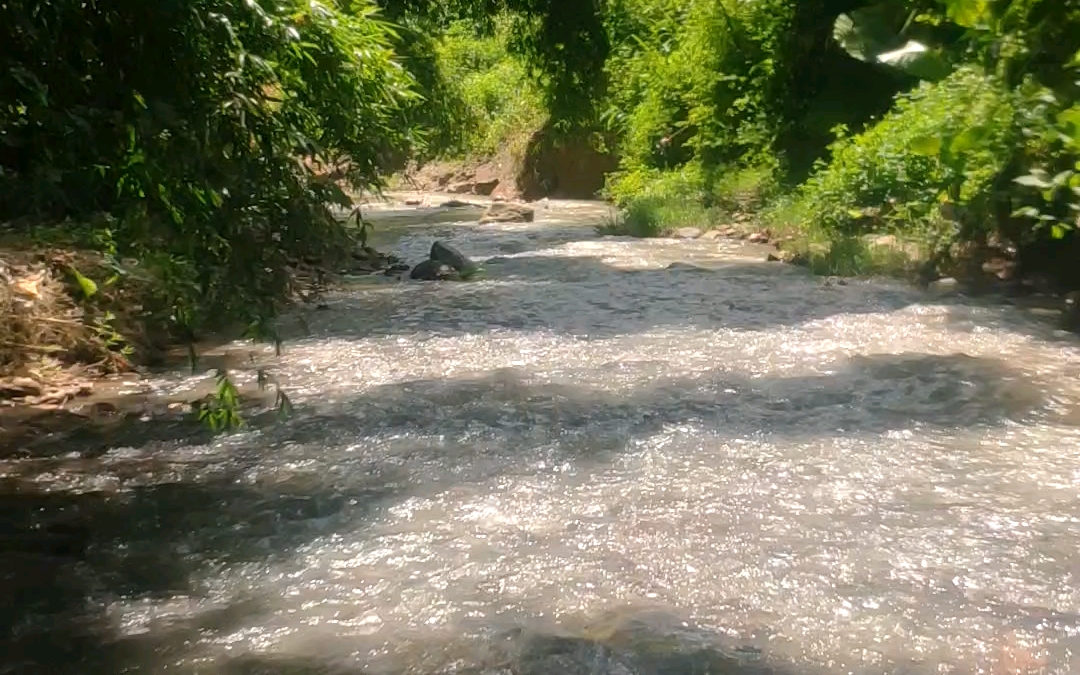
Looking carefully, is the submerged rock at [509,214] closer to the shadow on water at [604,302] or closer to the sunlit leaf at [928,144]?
the shadow on water at [604,302]

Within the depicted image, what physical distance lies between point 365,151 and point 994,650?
13.8ft

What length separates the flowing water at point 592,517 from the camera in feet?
12.5

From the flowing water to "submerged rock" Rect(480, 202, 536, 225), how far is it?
978cm

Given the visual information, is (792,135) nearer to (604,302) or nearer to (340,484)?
(604,302)

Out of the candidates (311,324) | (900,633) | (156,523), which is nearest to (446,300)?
(311,324)

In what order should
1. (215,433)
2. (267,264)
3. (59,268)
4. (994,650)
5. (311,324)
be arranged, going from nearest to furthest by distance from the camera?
(994,650) → (267,264) → (215,433) → (59,268) → (311,324)

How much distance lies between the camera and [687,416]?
6.49 meters

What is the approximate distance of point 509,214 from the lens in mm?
18500

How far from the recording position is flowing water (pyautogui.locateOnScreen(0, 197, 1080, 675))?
379 cm

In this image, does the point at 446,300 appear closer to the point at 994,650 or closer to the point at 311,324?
the point at 311,324

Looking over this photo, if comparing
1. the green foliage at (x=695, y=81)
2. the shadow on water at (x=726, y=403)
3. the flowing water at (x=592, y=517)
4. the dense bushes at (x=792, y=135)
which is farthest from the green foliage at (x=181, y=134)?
the green foliage at (x=695, y=81)

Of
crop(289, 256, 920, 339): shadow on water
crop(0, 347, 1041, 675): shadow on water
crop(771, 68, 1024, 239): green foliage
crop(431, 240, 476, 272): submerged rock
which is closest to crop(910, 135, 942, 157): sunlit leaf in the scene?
crop(0, 347, 1041, 675): shadow on water

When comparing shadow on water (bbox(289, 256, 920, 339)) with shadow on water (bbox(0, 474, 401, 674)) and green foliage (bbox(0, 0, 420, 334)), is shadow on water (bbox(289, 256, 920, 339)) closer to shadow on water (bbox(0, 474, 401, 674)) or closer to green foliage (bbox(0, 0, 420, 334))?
shadow on water (bbox(0, 474, 401, 674))

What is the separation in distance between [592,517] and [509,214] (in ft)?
45.3
